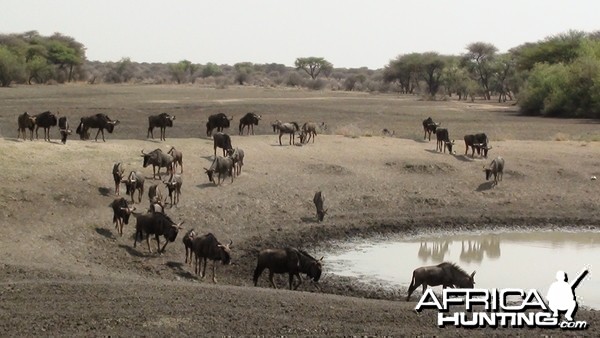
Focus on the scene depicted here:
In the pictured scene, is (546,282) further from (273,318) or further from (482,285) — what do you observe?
(273,318)

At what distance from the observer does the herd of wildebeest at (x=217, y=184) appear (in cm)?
1822

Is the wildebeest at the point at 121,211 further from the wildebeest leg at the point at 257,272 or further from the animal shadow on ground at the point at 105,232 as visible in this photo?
the wildebeest leg at the point at 257,272

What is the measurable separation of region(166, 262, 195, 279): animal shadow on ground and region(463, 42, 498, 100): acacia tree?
95840 mm

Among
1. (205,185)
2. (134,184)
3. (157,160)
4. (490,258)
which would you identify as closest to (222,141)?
(205,185)

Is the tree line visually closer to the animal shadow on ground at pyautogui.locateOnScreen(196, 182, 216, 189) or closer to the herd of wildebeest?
the herd of wildebeest

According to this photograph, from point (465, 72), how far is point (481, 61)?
7.87m

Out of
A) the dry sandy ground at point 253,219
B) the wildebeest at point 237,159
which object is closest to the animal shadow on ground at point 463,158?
the dry sandy ground at point 253,219

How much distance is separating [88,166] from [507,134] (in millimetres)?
26225

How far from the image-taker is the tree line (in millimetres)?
64875

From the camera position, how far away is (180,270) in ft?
63.4

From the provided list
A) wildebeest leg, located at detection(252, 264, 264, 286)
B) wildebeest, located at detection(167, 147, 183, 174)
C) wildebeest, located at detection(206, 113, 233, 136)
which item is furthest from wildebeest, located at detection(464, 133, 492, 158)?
wildebeest leg, located at detection(252, 264, 264, 286)

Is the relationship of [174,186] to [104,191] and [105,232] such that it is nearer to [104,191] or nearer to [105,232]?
[104,191]

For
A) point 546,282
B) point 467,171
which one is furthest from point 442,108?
point 546,282

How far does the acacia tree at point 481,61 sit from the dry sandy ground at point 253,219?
74.4 meters
